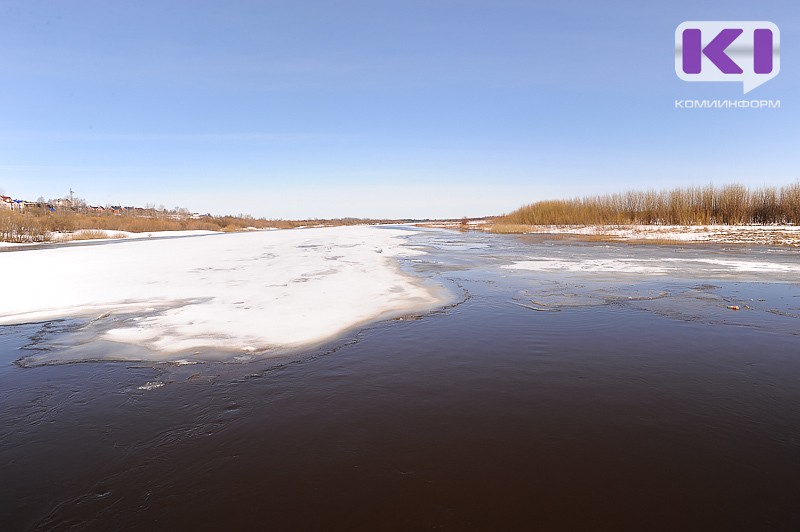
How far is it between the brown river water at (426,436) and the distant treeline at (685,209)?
122ft

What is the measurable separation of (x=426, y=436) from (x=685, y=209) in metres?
44.2

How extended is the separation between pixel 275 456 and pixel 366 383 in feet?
4.71

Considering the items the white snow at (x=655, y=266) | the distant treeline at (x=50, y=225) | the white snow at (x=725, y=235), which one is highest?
the distant treeline at (x=50, y=225)

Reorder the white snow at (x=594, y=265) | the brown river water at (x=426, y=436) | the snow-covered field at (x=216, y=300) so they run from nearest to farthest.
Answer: the brown river water at (x=426, y=436) < the snow-covered field at (x=216, y=300) < the white snow at (x=594, y=265)

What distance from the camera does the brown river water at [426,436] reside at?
245cm

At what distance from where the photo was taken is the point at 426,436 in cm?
330

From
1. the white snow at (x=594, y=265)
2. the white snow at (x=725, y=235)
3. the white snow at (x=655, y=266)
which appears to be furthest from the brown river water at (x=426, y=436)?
the white snow at (x=725, y=235)

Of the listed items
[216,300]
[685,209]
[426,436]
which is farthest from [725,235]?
[426,436]

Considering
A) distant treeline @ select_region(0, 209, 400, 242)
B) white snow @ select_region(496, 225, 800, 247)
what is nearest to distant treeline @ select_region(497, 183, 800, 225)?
white snow @ select_region(496, 225, 800, 247)

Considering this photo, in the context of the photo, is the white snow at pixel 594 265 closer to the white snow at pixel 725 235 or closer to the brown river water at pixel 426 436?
the brown river water at pixel 426 436

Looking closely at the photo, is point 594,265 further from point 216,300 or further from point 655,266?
point 216,300

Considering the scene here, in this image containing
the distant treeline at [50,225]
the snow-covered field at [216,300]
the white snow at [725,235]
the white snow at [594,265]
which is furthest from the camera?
the distant treeline at [50,225]

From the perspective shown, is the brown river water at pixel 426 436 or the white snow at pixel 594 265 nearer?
the brown river water at pixel 426 436

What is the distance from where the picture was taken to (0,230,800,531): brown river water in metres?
2.45
